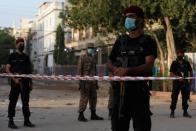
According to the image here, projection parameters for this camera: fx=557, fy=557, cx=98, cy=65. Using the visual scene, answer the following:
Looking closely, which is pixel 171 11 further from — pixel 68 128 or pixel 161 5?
pixel 68 128

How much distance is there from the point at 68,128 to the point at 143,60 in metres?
5.62

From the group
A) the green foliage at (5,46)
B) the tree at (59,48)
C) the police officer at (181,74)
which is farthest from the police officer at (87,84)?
the green foliage at (5,46)

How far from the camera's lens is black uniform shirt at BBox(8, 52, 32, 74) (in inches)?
449

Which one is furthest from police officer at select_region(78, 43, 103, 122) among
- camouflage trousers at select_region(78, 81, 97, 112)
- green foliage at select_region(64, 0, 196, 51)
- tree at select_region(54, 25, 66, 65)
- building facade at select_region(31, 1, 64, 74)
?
building facade at select_region(31, 1, 64, 74)

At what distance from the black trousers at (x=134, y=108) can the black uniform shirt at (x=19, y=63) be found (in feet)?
18.9

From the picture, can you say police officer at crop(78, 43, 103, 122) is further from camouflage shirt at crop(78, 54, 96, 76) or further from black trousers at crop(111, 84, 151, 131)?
black trousers at crop(111, 84, 151, 131)

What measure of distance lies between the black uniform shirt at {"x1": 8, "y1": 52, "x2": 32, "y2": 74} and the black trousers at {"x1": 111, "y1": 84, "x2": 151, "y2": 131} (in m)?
5.76

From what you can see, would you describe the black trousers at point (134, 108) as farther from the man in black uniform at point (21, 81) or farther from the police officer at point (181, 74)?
the police officer at point (181, 74)

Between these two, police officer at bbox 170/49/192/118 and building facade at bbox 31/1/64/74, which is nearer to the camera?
police officer at bbox 170/49/192/118

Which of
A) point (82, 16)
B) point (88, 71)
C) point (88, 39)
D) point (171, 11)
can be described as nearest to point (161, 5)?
point (171, 11)

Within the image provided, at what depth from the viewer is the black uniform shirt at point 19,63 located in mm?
11406

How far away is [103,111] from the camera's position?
1555 centimetres

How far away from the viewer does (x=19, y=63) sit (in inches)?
451

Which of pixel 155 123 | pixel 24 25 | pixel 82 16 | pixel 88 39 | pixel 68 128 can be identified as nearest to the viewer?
pixel 68 128
